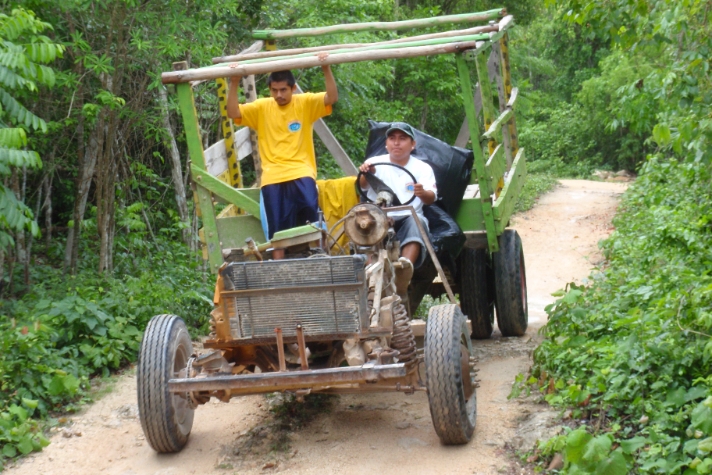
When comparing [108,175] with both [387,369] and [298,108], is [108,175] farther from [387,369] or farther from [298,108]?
[387,369]

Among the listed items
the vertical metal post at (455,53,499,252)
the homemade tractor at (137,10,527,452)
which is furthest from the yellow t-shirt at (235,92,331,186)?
the vertical metal post at (455,53,499,252)

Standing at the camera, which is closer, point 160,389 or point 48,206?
point 160,389

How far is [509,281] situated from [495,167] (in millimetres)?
1249

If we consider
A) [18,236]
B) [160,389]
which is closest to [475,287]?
[160,389]

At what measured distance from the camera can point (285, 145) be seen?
683 centimetres

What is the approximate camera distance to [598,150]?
101ft

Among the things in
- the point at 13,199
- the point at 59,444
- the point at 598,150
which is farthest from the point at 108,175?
the point at 598,150

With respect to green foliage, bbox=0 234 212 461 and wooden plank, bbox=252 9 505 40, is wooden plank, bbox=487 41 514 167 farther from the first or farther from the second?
green foliage, bbox=0 234 212 461

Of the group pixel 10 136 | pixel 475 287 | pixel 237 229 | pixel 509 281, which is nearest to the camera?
pixel 10 136

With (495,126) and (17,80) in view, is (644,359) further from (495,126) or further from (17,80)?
(17,80)

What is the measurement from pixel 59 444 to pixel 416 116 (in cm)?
1501

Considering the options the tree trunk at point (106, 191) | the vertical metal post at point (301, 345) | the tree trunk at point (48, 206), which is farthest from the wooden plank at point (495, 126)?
the tree trunk at point (48, 206)

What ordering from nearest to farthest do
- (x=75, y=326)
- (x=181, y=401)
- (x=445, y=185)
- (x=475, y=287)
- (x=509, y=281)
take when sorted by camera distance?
(x=181, y=401), (x=445, y=185), (x=75, y=326), (x=509, y=281), (x=475, y=287)

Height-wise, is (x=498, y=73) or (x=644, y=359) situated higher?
(x=498, y=73)
